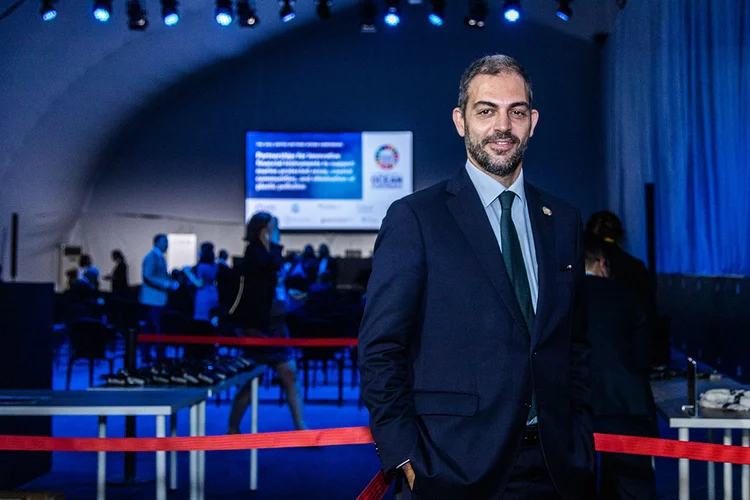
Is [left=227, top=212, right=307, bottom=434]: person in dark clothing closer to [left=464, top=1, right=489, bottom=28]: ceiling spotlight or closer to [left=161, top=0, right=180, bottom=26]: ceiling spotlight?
[left=161, top=0, right=180, bottom=26]: ceiling spotlight

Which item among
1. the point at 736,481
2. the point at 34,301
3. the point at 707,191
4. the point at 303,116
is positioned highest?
the point at 303,116

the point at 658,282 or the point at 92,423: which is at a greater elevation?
the point at 658,282

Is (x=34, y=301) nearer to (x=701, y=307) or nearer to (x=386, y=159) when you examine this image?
(x=701, y=307)

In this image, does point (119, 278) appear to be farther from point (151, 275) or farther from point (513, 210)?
point (513, 210)

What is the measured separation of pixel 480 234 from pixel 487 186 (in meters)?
0.13

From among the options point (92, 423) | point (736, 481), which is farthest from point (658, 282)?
point (92, 423)

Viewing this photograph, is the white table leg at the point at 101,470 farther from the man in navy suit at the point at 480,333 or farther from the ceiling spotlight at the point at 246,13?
the ceiling spotlight at the point at 246,13

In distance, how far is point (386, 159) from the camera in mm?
15711

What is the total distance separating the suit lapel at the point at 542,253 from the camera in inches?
71.5

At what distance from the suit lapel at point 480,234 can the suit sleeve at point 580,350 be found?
24cm

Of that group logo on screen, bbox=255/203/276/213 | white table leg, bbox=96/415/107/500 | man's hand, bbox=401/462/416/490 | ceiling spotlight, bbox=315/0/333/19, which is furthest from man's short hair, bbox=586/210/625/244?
logo on screen, bbox=255/203/276/213

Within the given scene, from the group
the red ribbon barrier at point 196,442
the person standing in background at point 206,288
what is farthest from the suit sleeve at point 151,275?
the red ribbon barrier at point 196,442

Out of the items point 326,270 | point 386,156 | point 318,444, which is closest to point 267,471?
point 318,444

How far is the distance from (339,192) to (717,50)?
932 cm
